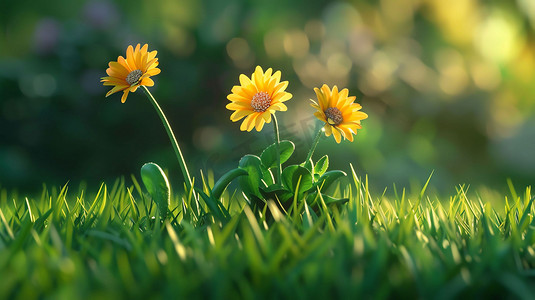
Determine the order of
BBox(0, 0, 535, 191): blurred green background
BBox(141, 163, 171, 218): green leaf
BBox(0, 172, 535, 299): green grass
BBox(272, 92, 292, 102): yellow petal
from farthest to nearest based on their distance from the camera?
BBox(0, 0, 535, 191): blurred green background < BBox(141, 163, 171, 218): green leaf < BBox(272, 92, 292, 102): yellow petal < BBox(0, 172, 535, 299): green grass

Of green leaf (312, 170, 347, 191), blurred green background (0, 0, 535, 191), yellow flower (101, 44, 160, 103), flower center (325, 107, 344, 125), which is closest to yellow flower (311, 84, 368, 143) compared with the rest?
flower center (325, 107, 344, 125)

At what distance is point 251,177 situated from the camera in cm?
121

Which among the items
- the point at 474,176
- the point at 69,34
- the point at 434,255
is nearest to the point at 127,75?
the point at 434,255

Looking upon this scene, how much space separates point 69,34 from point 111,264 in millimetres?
2872

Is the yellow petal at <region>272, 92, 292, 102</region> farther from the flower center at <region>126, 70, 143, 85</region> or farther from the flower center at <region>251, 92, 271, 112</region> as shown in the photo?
the flower center at <region>126, 70, 143, 85</region>

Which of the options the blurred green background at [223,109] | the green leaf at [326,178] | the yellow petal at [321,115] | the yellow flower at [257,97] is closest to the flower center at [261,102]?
the yellow flower at [257,97]

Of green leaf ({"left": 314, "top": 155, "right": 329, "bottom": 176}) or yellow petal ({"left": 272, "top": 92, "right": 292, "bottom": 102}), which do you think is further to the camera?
green leaf ({"left": 314, "top": 155, "right": 329, "bottom": 176})

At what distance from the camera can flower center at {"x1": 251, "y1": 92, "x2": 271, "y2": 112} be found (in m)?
1.09

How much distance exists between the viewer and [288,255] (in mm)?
839

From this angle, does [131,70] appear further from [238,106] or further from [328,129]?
[328,129]

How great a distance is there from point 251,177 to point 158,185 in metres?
A: 0.21

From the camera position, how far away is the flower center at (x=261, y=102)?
3.58 feet

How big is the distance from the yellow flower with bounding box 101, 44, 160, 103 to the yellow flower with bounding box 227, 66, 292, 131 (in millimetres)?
192

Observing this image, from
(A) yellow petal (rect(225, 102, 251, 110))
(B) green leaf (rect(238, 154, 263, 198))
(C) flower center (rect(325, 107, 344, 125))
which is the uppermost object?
(A) yellow petal (rect(225, 102, 251, 110))
